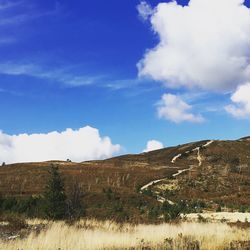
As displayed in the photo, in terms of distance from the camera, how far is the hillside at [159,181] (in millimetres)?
50062

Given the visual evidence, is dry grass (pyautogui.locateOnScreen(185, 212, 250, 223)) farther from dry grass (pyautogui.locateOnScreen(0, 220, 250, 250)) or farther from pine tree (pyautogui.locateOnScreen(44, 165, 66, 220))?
dry grass (pyautogui.locateOnScreen(0, 220, 250, 250))

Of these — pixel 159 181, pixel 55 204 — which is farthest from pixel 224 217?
pixel 159 181

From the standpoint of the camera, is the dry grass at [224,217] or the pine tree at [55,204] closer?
the pine tree at [55,204]

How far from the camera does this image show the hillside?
50.1 meters

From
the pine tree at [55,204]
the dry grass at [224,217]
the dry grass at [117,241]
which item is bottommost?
the dry grass at [224,217]

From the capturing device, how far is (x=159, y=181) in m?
67.2

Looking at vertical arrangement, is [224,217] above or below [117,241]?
below

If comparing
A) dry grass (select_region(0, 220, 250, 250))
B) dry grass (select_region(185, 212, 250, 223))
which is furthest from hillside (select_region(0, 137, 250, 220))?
dry grass (select_region(0, 220, 250, 250))

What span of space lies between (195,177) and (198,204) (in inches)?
1037

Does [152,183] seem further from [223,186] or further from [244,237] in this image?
[244,237]

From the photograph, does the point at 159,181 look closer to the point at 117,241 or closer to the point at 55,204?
the point at 55,204

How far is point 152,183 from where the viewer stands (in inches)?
2603

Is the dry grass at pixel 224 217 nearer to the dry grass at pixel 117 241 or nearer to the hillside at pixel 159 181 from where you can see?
the hillside at pixel 159 181

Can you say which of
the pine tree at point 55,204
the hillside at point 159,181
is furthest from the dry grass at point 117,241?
the hillside at point 159,181
